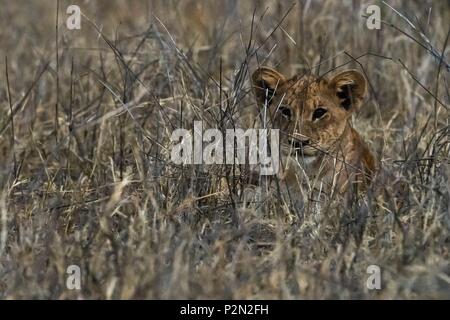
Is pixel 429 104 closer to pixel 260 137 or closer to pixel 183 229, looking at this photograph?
pixel 260 137

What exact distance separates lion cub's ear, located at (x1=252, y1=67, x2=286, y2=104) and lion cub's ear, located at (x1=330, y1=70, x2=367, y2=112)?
0.96 ft

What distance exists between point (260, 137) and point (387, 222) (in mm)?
846

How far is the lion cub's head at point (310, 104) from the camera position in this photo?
5.83 metres

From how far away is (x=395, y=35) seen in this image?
7.71 meters

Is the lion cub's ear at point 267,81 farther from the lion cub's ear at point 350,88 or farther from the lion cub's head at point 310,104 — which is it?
the lion cub's ear at point 350,88

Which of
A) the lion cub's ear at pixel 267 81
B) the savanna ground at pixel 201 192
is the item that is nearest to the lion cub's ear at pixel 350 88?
the savanna ground at pixel 201 192

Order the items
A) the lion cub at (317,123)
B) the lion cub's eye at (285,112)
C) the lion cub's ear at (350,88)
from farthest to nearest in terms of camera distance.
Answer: the lion cub's ear at (350,88), the lion cub's eye at (285,112), the lion cub at (317,123)

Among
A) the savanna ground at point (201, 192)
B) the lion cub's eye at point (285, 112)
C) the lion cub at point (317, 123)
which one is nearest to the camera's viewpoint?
the savanna ground at point (201, 192)

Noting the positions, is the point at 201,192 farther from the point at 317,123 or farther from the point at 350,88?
the point at 350,88

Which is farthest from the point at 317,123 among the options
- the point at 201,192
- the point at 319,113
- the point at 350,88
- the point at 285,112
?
the point at 201,192

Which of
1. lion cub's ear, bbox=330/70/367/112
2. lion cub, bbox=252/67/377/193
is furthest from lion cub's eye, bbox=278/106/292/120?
lion cub's ear, bbox=330/70/367/112

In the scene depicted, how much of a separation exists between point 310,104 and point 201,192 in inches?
33.0

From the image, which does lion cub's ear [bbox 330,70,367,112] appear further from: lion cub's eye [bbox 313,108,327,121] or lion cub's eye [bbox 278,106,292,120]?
lion cub's eye [bbox 278,106,292,120]

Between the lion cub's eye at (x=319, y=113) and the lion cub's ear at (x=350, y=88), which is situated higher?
the lion cub's ear at (x=350, y=88)
